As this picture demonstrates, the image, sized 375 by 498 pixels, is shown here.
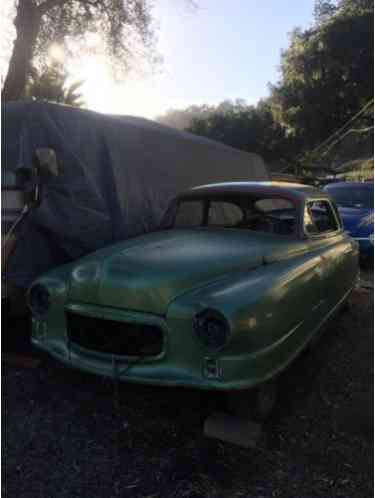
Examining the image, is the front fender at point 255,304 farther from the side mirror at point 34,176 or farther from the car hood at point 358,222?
the car hood at point 358,222

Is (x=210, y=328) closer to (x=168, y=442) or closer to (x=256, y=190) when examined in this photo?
(x=168, y=442)

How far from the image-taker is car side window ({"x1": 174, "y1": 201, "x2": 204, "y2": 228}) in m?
4.23

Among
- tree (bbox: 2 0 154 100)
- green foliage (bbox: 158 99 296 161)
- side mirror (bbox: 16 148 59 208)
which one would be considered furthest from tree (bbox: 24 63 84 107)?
green foliage (bbox: 158 99 296 161)

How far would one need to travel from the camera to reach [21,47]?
14.1m

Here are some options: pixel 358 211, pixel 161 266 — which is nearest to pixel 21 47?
pixel 358 211

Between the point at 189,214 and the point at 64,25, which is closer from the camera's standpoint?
the point at 189,214

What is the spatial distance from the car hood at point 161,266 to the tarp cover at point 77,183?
92 centimetres

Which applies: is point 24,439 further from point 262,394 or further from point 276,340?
point 276,340

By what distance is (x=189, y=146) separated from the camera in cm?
615

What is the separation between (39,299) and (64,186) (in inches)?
56.5

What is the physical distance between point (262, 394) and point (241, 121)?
1508 inches

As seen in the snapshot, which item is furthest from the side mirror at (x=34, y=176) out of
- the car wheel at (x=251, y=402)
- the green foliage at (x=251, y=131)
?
the green foliage at (x=251, y=131)

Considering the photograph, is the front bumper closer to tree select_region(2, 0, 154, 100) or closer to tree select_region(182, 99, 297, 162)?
tree select_region(2, 0, 154, 100)

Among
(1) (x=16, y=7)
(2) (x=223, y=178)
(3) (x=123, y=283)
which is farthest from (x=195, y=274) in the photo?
(1) (x=16, y=7)
